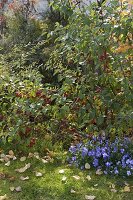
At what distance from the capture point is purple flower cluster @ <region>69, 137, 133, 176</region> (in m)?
3.98

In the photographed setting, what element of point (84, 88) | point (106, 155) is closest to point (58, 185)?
point (106, 155)

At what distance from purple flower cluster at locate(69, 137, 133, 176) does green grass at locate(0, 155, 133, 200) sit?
0.31ft

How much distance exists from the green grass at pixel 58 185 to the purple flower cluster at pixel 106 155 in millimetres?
96

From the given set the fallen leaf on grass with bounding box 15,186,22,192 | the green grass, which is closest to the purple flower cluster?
the green grass

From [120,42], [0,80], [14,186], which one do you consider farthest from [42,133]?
[120,42]

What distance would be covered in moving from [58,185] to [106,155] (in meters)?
0.58

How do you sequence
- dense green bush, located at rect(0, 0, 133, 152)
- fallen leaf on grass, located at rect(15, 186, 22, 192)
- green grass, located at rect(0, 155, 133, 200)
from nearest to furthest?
green grass, located at rect(0, 155, 133, 200) → fallen leaf on grass, located at rect(15, 186, 22, 192) → dense green bush, located at rect(0, 0, 133, 152)

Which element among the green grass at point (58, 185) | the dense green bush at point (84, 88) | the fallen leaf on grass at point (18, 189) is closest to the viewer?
the green grass at point (58, 185)

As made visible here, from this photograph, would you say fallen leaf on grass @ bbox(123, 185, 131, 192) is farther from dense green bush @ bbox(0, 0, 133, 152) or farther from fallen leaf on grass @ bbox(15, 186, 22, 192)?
fallen leaf on grass @ bbox(15, 186, 22, 192)

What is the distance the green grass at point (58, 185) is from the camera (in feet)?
11.9

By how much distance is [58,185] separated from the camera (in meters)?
3.83

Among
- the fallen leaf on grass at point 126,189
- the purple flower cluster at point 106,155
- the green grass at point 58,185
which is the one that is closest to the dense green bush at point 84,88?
the purple flower cluster at point 106,155

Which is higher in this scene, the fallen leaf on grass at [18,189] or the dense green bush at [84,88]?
the dense green bush at [84,88]

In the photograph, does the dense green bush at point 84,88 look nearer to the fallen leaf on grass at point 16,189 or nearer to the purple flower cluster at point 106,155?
the purple flower cluster at point 106,155
